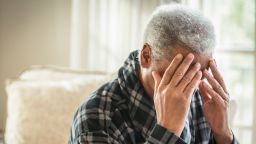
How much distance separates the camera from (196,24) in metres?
1.07

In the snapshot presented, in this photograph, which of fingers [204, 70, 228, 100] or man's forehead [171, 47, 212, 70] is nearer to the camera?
man's forehead [171, 47, 212, 70]

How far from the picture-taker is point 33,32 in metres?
2.41

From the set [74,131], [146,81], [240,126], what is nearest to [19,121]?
[74,131]

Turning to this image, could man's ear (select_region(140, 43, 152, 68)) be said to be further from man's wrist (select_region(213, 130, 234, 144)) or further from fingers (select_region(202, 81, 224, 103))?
man's wrist (select_region(213, 130, 234, 144))

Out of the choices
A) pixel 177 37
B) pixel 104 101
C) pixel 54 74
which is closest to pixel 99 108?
pixel 104 101

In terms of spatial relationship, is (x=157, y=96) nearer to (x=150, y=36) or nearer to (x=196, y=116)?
(x=150, y=36)

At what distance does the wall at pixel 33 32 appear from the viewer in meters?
2.38

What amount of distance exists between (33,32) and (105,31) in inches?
17.3

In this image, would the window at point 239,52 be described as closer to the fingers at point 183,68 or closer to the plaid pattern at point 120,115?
the plaid pattern at point 120,115

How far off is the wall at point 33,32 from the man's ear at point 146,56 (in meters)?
1.28

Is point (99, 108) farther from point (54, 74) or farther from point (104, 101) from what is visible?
point (54, 74)

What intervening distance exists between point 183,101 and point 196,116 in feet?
1.02

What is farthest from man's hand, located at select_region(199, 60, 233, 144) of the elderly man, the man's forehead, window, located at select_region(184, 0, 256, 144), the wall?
the wall

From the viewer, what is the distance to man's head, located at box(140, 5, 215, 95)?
1064 mm
